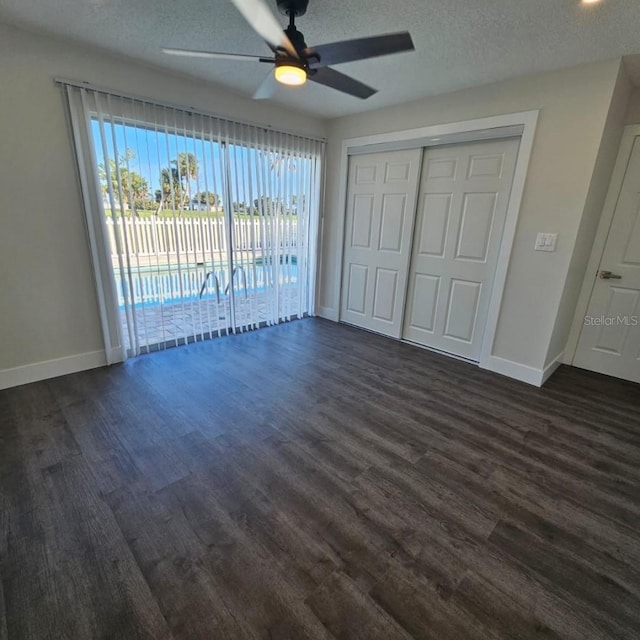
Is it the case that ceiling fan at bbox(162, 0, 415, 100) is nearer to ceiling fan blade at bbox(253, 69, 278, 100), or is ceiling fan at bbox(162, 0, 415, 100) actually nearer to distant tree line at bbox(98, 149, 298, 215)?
ceiling fan blade at bbox(253, 69, 278, 100)

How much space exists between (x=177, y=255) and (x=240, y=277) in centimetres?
74

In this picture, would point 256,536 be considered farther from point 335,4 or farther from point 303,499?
point 335,4

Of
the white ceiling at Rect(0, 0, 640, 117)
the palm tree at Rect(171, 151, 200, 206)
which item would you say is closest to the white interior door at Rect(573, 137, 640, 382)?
the white ceiling at Rect(0, 0, 640, 117)

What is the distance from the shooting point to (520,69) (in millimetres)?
2508

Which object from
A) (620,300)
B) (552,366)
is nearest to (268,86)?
(552,366)

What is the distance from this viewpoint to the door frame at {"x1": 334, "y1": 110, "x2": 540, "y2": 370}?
270cm

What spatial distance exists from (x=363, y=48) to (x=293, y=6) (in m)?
0.46

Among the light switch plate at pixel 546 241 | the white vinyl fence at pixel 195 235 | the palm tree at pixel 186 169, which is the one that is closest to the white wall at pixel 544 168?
the light switch plate at pixel 546 241

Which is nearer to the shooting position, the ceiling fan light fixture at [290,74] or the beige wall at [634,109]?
the ceiling fan light fixture at [290,74]

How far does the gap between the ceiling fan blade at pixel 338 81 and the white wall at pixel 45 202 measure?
159 centimetres

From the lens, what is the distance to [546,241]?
8.89 ft

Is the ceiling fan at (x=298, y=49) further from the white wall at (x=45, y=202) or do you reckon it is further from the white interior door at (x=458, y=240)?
the white interior door at (x=458, y=240)

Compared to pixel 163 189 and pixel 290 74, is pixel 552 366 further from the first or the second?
pixel 163 189

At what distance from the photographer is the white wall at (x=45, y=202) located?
2.29 metres
